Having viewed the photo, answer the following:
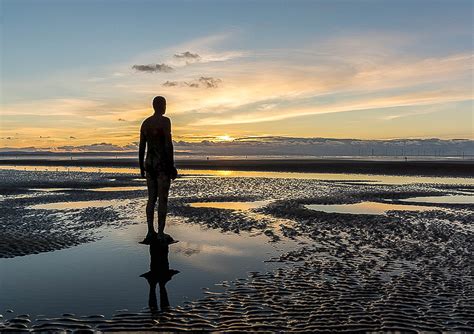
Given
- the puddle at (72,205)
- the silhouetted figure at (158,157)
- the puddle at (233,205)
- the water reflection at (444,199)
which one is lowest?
the water reflection at (444,199)

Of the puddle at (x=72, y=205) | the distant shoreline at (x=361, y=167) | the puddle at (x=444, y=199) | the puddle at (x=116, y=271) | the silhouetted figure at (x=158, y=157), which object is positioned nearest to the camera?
the puddle at (x=116, y=271)

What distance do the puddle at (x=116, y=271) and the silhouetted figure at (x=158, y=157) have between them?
113 centimetres

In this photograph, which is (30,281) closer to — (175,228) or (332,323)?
(332,323)

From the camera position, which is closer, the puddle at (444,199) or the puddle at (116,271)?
the puddle at (116,271)

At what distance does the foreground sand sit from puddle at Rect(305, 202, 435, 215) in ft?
6.26

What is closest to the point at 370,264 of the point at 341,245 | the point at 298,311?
the point at 341,245

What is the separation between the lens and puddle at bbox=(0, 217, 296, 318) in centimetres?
729

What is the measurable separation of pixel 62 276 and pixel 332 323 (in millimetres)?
5867

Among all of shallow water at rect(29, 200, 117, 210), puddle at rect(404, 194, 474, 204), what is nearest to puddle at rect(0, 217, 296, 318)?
shallow water at rect(29, 200, 117, 210)

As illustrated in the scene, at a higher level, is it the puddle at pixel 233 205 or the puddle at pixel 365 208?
the puddle at pixel 233 205

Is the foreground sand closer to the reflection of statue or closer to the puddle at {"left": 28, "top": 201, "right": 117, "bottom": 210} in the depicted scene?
the reflection of statue

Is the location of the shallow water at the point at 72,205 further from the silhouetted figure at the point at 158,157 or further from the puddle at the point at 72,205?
the silhouetted figure at the point at 158,157

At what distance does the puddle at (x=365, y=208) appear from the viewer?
21047mm

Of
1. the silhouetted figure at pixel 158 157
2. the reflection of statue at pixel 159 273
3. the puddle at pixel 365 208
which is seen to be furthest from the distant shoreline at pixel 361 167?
the reflection of statue at pixel 159 273
